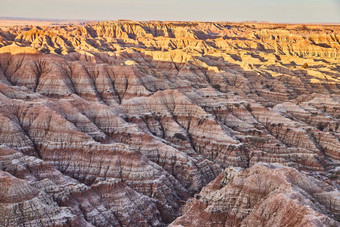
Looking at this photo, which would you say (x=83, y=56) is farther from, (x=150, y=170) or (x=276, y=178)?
(x=276, y=178)

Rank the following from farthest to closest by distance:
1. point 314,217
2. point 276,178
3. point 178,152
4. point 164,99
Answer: point 164,99
point 178,152
point 276,178
point 314,217

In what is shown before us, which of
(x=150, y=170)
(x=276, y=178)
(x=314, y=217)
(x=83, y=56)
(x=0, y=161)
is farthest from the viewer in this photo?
(x=83, y=56)

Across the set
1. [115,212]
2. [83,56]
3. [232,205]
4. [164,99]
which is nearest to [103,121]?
[164,99]

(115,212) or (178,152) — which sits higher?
(178,152)

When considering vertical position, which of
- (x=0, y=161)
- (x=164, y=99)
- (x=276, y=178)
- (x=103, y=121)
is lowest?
(x=0, y=161)

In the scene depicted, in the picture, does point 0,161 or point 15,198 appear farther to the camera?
point 0,161

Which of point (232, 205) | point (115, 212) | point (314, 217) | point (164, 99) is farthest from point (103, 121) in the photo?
point (314, 217)
